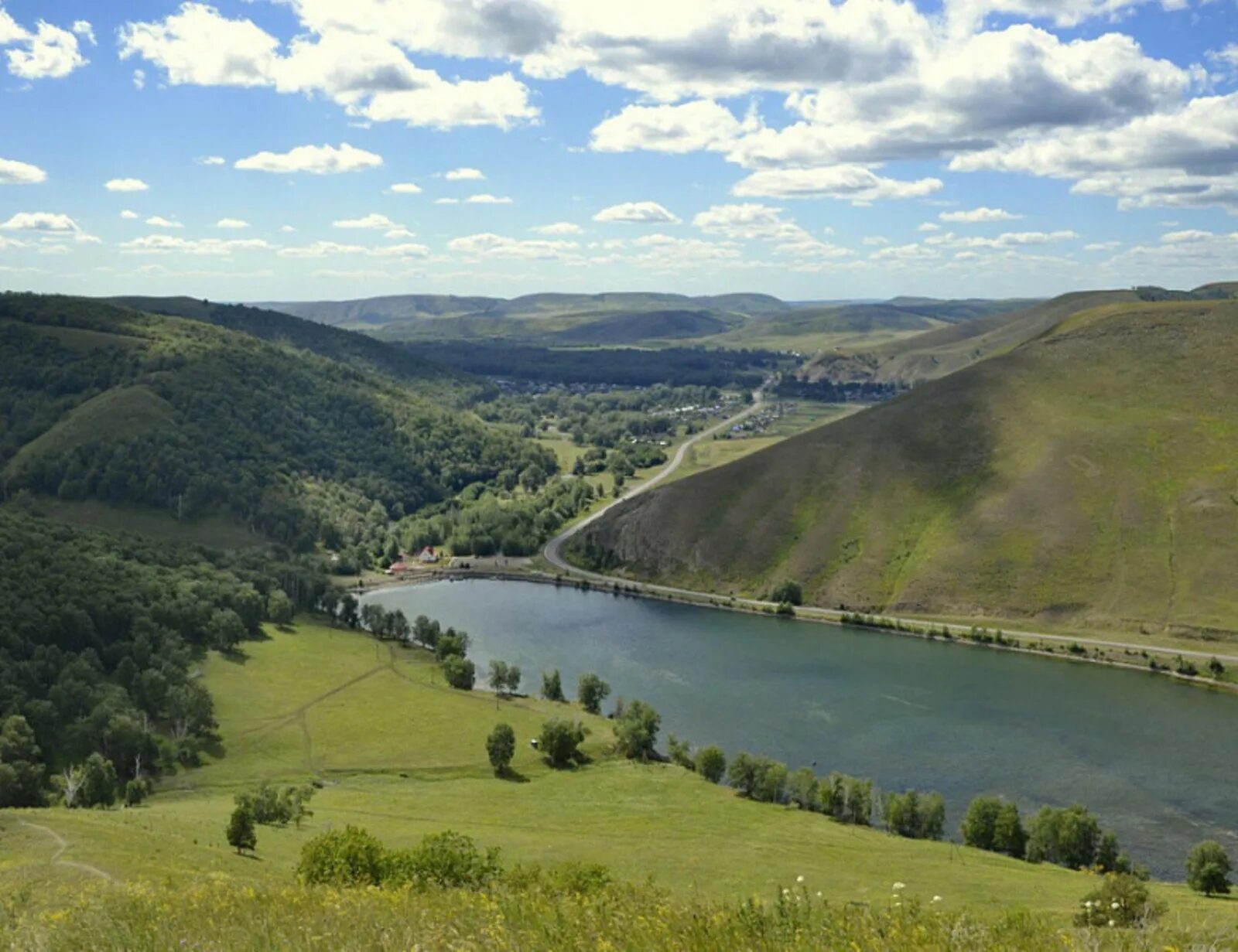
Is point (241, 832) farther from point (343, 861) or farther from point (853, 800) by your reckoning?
point (853, 800)

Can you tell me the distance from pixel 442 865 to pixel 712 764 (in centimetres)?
4804

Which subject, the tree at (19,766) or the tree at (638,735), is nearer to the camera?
the tree at (19,766)

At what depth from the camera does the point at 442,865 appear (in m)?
35.2

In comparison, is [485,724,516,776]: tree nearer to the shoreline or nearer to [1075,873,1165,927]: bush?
[1075,873,1165,927]: bush

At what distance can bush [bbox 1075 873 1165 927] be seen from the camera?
29.0 m

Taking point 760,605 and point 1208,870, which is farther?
point 760,605

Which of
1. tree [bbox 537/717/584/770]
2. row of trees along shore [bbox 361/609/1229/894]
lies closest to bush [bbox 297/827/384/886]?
row of trees along shore [bbox 361/609/1229/894]

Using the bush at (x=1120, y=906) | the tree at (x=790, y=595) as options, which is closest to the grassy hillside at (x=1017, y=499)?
the tree at (x=790, y=595)

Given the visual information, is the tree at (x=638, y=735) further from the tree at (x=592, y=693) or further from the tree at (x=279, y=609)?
the tree at (x=279, y=609)

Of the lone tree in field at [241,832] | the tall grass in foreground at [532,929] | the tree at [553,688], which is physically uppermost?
the tall grass in foreground at [532,929]

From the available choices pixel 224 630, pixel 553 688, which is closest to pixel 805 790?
pixel 553 688

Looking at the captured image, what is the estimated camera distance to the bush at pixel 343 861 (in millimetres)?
34625

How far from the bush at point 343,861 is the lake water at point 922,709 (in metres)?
50.1

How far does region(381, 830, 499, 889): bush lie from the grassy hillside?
10276 cm
